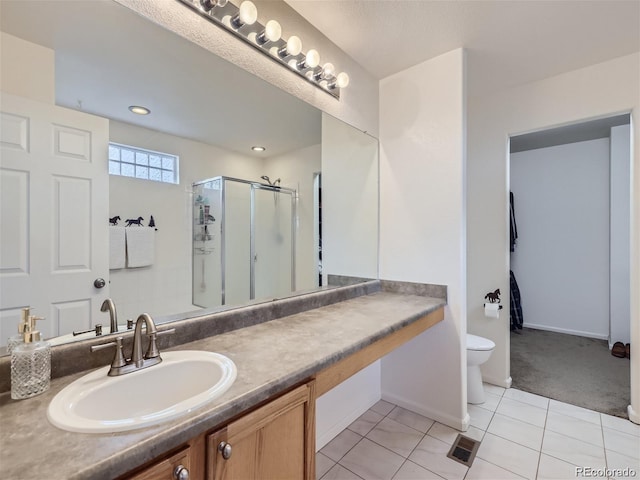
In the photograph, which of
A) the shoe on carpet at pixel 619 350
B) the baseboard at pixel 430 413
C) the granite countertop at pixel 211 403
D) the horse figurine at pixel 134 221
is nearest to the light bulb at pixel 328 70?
the horse figurine at pixel 134 221

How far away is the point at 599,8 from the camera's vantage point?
155 centimetres

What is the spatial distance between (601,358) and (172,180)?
4.05 metres

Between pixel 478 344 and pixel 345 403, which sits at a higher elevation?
pixel 478 344

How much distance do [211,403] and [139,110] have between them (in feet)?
3.86

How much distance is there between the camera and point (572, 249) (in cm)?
368

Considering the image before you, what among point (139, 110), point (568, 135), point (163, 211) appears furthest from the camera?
point (568, 135)

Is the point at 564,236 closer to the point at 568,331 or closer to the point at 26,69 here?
the point at 568,331

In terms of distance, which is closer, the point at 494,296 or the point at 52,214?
the point at 52,214

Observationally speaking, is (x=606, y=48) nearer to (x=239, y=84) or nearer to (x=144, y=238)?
(x=239, y=84)

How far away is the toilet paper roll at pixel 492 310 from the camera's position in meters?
2.37

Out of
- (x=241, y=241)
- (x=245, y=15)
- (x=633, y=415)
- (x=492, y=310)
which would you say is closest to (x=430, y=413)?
(x=492, y=310)

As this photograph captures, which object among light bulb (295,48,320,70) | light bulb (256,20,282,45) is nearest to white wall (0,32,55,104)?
light bulb (256,20,282,45)

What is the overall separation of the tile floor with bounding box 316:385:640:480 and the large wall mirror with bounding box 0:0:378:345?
993 mm

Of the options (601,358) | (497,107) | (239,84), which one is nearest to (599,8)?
(497,107)
